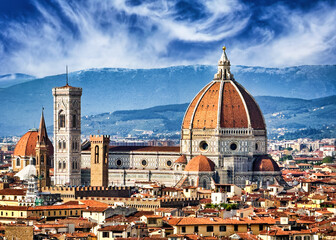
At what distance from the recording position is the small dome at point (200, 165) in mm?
110938

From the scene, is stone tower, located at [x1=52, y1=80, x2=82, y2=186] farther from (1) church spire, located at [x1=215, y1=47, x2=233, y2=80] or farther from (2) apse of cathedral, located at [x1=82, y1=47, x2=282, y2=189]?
(1) church spire, located at [x1=215, y1=47, x2=233, y2=80]

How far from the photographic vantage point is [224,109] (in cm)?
11744

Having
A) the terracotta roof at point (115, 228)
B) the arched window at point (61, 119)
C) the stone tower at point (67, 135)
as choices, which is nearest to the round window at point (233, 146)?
the stone tower at point (67, 135)

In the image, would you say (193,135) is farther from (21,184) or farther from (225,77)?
(21,184)

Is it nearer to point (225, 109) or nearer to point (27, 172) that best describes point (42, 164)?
point (27, 172)

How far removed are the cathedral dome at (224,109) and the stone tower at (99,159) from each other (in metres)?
8.75

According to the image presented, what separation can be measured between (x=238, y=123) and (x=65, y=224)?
178ft

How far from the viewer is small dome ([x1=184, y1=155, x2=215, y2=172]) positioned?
111 meters

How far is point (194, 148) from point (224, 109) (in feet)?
15.4

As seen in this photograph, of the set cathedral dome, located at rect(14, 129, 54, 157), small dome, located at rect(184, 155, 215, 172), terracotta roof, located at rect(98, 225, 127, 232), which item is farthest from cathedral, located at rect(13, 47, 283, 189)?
terracotta roof, located at rect(98, 225, 127, 232)

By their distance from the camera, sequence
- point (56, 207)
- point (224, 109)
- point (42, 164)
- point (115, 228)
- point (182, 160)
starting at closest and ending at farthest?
1. point (115, 228)
2. point (56, 207)
3. point (42, 164)
4. point (182, 160)
5. point (224, 109)

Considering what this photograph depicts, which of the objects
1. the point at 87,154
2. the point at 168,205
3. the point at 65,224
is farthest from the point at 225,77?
the point at 65,224

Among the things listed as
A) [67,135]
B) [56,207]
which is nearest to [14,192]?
[56,207]

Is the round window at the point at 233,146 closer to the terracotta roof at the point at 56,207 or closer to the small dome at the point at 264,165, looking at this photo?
the small dome at the point at 264,165
